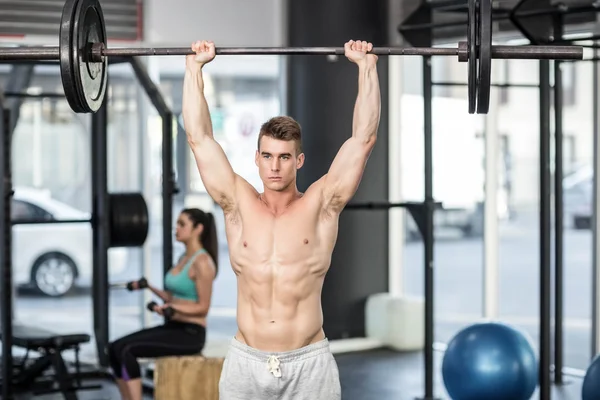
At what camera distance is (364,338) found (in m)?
6.40

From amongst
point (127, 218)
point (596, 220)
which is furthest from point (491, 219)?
point (127, 218)

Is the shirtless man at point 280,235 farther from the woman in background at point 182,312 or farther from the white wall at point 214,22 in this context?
the white wall at point 214,22

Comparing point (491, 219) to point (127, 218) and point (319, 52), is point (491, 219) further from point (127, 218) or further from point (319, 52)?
point (319, 52)

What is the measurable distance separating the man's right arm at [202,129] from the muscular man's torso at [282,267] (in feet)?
0.27

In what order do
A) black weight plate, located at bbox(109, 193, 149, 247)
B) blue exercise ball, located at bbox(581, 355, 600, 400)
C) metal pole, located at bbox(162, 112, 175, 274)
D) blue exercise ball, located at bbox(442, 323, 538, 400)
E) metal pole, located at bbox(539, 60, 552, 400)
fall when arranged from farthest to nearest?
black weight plate, located at bbox(109, 193, 149, 247)
metal pole, located at bbox(162, 112, 175, 274)
blue exercise ball, located at bbox(442, 323, 538, 400)
metal pole, located at bbox(539, 60, 552, 400)
blue exercise ball, located at bbox(581, 355, 600, 400)

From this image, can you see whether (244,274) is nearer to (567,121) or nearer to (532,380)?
(532,380)

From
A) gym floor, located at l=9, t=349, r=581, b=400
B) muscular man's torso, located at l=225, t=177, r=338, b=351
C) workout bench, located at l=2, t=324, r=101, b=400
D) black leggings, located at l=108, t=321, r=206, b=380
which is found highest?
muscular man's torso, located at l=225, t=177, r=338, b=351

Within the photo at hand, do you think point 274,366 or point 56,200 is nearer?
point 274,366

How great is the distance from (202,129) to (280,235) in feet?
1.24

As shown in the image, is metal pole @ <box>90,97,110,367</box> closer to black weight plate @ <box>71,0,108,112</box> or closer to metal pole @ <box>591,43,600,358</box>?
black weight plate @ <box>71,0,108,112</box>

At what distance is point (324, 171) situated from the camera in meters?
6.08

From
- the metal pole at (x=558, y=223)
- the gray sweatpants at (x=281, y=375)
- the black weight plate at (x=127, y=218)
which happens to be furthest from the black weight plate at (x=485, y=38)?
the black weight plate at (x=127, y=218)

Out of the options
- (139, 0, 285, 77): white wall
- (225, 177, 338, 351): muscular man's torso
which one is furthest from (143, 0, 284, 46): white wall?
(225, 177, 338, 351): muscular man's torso

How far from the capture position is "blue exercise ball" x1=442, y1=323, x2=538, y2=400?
4371 mm
